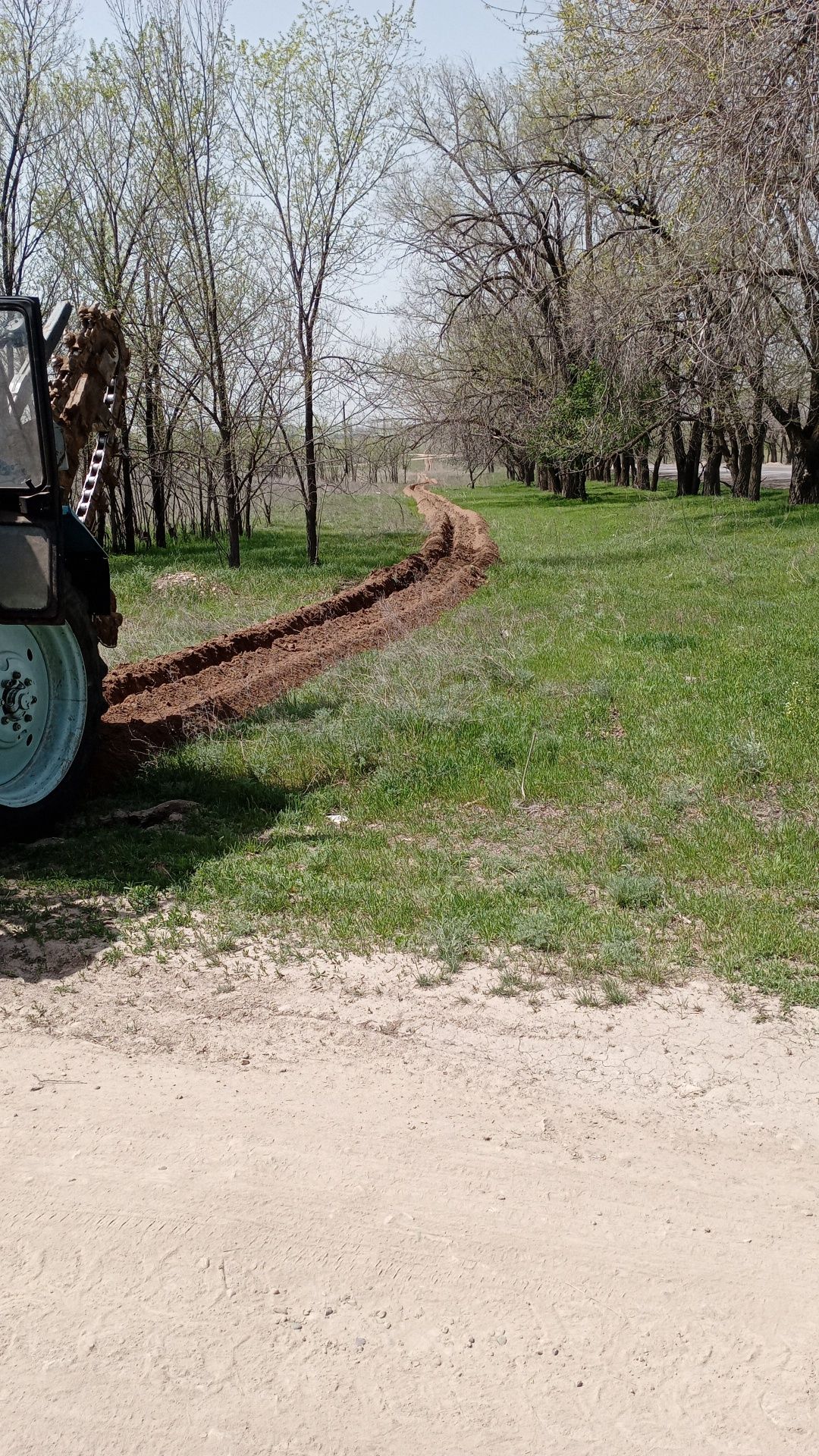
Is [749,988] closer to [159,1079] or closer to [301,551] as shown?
[159,1079]

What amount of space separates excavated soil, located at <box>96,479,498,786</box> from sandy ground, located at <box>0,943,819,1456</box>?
164 inches

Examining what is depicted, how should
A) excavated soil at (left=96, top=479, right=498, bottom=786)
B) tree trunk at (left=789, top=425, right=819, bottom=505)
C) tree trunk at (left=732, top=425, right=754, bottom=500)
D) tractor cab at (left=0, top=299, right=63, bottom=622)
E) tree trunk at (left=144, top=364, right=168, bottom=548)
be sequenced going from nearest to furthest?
tractor cab at (left=0, top=299, right=63, bottom=622)
excavated soil at (left=96, top=479, right=498, bottom=786)
tree trunk at (left=144, top=364, right=168, bottom=548)
tree trunk at (left=789, top=425, right=819, bottom=505)
tree trunk at (left=732, top=425, right=754, bottom=500)

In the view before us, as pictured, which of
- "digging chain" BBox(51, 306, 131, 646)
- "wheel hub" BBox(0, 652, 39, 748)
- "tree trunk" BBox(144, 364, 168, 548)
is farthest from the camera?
"tree trunk" BBox(144, 364, 168, 548)

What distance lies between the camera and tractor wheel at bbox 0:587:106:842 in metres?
6.66

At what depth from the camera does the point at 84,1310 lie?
2.92 metres

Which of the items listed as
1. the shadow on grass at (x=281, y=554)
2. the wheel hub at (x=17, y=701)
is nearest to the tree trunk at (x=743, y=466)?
the shadow on grass at (x=281, y=554)

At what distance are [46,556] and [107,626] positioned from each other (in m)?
2.13

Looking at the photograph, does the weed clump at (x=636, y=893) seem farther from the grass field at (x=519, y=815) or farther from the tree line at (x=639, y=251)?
the tree line at (x=639, y=251)

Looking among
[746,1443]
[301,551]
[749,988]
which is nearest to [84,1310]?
[746,1443]

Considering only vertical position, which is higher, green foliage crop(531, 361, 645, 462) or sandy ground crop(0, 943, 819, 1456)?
green foliage crop(531, 361, 645, 462)

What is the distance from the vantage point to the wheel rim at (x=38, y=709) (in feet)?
21.9

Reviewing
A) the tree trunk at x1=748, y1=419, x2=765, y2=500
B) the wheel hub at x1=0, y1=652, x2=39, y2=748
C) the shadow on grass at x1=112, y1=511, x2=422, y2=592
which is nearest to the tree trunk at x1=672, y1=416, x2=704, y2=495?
the tree trunk at x1=748, y1=419, x2=765, y2=500

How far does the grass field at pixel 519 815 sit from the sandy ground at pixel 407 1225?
54cm

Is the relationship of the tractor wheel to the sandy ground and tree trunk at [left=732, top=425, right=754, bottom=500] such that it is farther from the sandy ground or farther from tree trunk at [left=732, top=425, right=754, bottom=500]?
tree trunk at [left=732, top=425, right=754, bottom=500]
